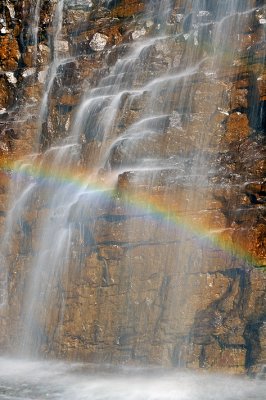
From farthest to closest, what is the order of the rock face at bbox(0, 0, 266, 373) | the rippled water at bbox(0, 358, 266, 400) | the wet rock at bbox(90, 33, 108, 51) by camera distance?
the wet rock at bbox(90, 33, 108, 51) → the rock face at bbox(0, 0, 266, 373) → the rippled water at bbox(0, 358, 266, 400)

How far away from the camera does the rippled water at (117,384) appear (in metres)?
12.7

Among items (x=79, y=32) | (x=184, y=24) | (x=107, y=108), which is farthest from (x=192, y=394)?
(x=79, y=32)

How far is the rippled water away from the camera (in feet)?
41.8

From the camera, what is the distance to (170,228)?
14891mm

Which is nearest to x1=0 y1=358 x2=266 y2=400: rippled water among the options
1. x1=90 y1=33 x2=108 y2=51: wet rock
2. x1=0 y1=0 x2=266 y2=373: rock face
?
x1=0 y1=0 x2=266 y2=373: rock face

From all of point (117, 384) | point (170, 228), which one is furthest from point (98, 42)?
point (117, 384)

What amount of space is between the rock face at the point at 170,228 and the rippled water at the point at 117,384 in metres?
0.37

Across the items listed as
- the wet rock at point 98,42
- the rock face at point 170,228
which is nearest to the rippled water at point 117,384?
the rock face at point 170,228

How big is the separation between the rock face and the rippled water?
37 cm

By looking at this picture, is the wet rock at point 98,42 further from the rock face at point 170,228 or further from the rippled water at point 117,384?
the rippled water at point 117,384

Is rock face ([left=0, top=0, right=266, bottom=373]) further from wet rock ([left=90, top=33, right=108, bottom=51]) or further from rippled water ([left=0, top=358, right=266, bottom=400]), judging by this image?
wet rock ([left=90, top=33, right=108, bottom=51])

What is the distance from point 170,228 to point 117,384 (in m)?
4.19

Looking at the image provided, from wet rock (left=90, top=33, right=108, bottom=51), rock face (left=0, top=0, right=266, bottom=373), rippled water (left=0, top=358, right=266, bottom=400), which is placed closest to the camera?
rippled water (left=0, top=358, right=266, bottom=400)

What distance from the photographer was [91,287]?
51.3ft
